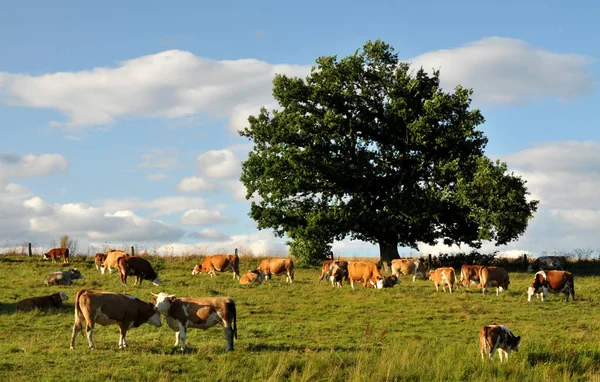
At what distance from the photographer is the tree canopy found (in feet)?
132

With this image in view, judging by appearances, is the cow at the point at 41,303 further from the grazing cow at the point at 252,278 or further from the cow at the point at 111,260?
the cow at the point at 111,260

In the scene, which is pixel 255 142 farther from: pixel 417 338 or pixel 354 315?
pixel 417 338

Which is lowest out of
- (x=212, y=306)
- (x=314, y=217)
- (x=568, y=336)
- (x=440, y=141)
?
(x=568, y=336)

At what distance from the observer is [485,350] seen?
15.9m

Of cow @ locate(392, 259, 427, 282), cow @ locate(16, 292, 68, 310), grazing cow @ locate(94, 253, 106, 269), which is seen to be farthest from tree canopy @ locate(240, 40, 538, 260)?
cow @ locate(16, 292, 68, 310)

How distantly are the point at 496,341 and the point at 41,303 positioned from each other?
15.3 m

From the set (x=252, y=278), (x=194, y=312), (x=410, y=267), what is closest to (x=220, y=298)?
(x=194, y=312)

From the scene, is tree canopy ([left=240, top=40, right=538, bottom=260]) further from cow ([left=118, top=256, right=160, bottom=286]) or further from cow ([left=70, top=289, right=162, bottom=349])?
cow ([left=70, top=289, right=162, bottom=349])

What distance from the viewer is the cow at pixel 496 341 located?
15758 mm

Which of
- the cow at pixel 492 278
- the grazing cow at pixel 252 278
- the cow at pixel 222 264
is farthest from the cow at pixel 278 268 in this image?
the cow at pixel 492 278

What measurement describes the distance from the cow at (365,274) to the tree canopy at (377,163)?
26.6 feet

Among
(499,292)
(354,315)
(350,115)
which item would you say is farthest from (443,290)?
(350,115)

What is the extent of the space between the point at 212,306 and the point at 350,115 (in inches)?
1095

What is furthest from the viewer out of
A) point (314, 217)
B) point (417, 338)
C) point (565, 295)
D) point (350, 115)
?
point (350, 115)
